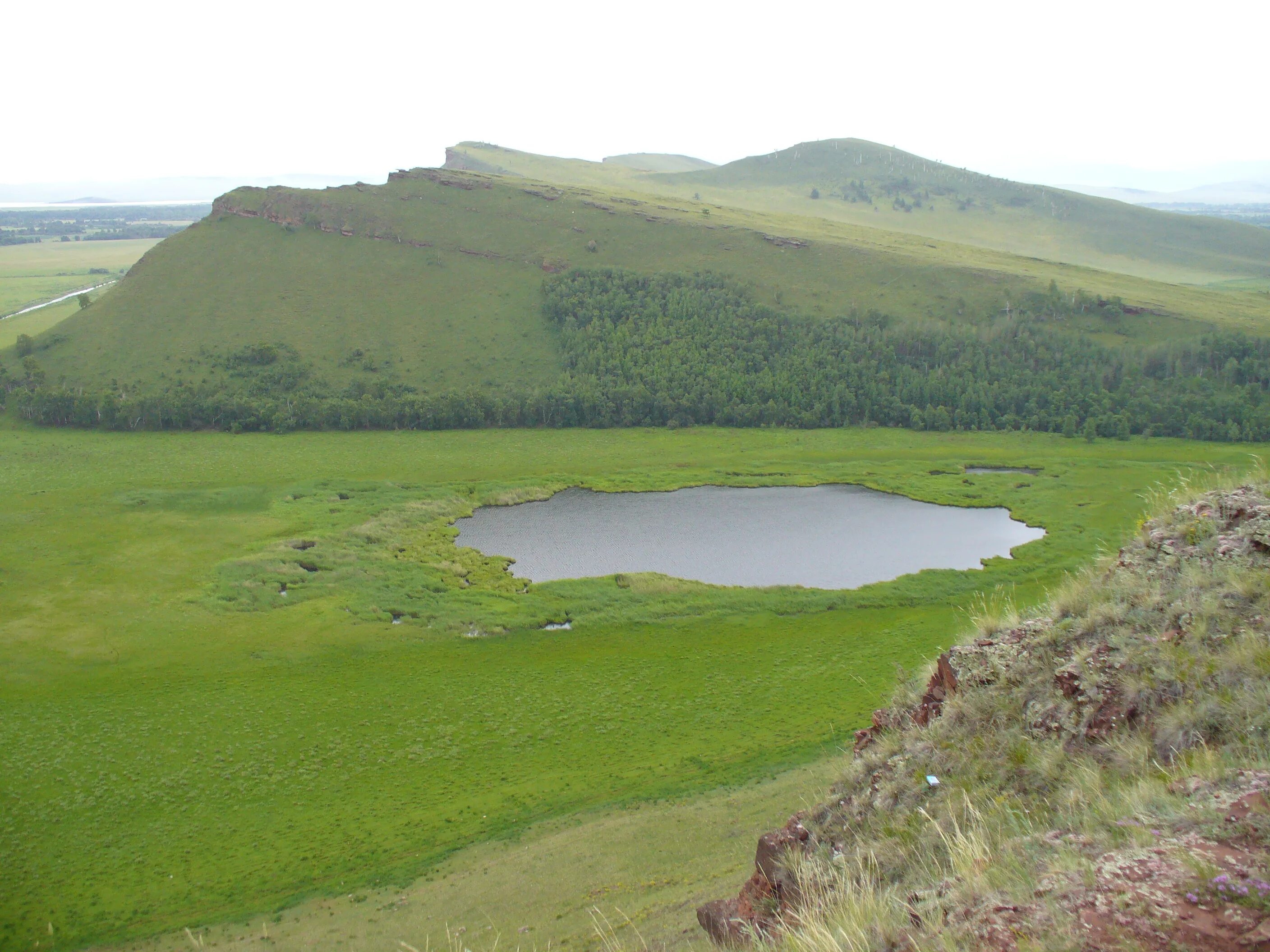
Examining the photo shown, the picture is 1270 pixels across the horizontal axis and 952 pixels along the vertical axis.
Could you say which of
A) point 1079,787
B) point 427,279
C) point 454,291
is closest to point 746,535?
point 1079,787

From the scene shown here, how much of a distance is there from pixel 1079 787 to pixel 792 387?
92895mm

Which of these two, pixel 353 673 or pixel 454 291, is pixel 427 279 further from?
pixel 353 673

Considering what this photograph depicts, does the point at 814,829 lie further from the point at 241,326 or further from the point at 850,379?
the point at 241,326

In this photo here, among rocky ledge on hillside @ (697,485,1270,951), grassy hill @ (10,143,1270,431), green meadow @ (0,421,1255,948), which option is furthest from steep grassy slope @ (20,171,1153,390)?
rocky ledge on hillside @ (697,485,1270,951)

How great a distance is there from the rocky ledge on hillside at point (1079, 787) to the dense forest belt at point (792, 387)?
8374cm

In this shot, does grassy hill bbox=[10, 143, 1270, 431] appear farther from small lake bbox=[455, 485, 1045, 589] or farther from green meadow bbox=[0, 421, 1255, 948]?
small lake bbox=[455, 485, 1045, 589]

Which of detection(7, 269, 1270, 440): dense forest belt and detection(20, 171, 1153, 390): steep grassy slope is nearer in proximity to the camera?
detection(7, 269, 1270, 440): dense forest belt

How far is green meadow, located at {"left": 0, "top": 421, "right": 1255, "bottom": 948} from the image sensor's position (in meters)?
29.0

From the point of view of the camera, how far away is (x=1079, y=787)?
10883 millimetres

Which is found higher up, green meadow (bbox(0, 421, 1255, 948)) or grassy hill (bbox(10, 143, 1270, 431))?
grassy hill (bbox(10, 143, 1270, 431))

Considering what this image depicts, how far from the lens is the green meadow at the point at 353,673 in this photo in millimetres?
28984

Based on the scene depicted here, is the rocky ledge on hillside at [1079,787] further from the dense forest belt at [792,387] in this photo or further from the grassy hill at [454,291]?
the grassy hill at [454,291]

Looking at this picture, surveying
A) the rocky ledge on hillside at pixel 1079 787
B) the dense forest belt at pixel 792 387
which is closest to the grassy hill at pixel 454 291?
the dense forest belt at pixel 792 387

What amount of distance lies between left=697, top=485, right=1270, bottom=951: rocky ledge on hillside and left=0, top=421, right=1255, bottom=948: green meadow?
18.0 m
